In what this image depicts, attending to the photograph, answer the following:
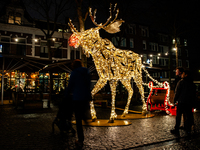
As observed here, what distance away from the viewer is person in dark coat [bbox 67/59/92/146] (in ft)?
13.7

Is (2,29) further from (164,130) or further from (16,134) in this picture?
(164,130)

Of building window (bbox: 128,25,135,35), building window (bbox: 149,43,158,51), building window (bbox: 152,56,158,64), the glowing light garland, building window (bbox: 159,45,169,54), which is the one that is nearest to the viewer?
the glowing light garland

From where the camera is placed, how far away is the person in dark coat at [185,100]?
5.55 m

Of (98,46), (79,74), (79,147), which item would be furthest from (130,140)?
(98,46)

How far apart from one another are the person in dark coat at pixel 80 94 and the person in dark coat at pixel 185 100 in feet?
9.51

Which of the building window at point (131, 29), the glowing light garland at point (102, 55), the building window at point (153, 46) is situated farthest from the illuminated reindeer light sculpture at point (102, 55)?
the building window at point (153, 46)

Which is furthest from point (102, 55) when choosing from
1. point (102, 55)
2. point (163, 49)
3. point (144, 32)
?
point (163, 49)

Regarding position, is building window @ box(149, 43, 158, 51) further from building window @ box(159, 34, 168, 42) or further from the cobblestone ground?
the cobblestone ground

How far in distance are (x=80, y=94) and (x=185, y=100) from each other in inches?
127

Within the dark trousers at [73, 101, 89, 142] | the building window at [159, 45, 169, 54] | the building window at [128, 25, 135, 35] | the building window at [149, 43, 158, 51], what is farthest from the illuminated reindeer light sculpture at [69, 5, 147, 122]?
the building window at [159, 45, 169, 54]

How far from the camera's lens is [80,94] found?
422 centimetres

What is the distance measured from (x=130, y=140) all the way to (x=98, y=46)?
145 inches

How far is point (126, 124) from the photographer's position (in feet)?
21.7

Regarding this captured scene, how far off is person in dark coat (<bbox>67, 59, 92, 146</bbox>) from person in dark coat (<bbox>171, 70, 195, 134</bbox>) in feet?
9.51
